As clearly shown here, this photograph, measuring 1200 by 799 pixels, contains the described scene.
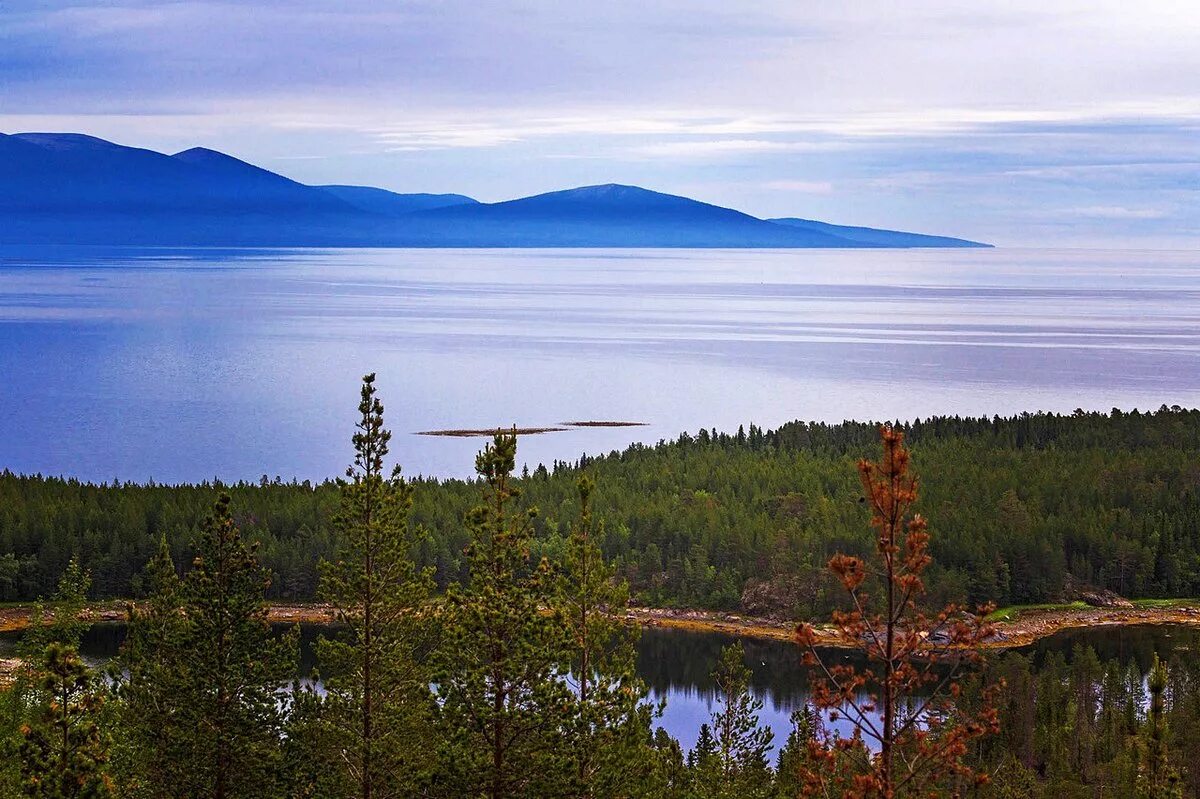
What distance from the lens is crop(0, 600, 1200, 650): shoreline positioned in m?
65.7

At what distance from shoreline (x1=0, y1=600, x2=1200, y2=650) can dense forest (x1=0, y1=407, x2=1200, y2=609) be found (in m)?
1.42

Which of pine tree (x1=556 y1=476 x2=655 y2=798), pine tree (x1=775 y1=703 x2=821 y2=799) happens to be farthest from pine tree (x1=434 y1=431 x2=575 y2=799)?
pine tree (x1=775 y1=703 x2=821 y2=799)

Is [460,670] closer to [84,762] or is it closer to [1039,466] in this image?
[84,762]

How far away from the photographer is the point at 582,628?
2162 cm

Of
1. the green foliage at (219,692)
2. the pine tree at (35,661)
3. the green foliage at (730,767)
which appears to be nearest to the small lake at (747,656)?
the green foliage at (730,767)

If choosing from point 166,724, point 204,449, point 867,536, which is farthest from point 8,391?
point 166,724

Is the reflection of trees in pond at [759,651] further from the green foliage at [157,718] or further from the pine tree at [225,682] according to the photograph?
the pine tree at [225,682]

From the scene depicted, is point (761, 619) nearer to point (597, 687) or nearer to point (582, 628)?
point (597, 687)

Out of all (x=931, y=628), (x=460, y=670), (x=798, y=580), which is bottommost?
(x=798, y=580)

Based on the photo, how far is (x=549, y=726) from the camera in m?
20.7

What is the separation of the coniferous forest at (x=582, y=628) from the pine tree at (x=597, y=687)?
0.18ft

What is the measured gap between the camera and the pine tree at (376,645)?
23.0 metres

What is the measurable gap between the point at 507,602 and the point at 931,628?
33.6 ft

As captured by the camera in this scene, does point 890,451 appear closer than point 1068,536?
Yes
